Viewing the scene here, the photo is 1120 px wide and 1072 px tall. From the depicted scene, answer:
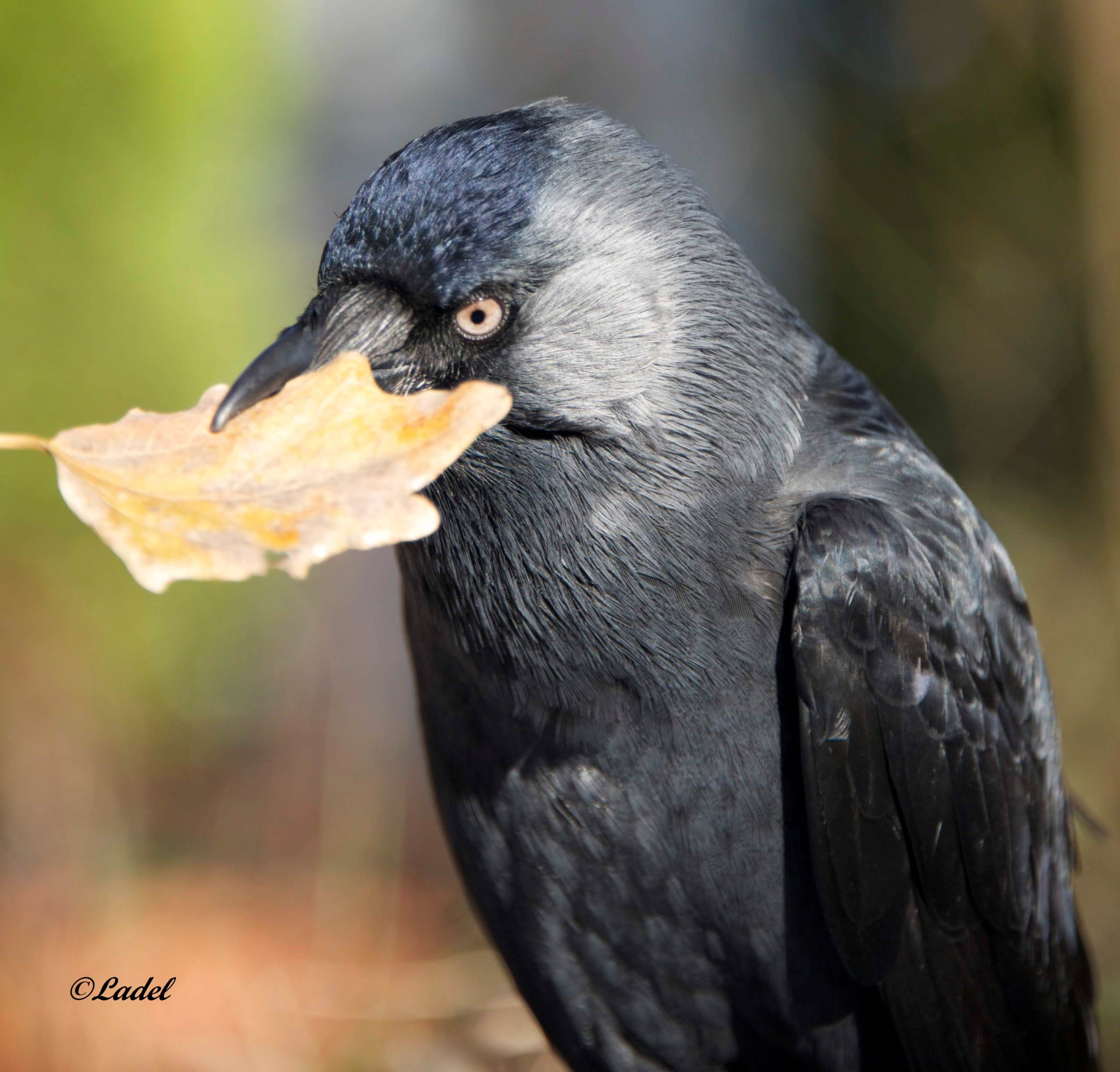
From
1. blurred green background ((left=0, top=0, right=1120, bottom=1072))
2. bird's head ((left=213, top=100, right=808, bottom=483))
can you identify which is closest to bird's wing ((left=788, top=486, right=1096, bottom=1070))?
bird's head ((left=213, top=100, right=808, bottom=483))

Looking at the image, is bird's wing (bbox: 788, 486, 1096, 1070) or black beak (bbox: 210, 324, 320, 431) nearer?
black beak (bbox: 210, 324, 320, 431)

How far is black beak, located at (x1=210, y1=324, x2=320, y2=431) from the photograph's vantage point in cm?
142

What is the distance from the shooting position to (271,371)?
1.49 meters

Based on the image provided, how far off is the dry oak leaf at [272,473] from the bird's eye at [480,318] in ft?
0.55

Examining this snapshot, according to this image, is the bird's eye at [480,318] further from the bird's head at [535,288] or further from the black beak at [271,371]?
the black beak at [271,371]

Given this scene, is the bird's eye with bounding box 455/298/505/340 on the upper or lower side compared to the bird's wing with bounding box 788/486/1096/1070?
upper

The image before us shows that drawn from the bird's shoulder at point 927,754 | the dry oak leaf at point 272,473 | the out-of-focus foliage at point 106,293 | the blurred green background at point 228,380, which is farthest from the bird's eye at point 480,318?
the out-of-focus foliage at point 106,293

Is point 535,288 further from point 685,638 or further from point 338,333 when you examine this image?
point 685,638

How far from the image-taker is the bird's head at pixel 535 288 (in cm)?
156

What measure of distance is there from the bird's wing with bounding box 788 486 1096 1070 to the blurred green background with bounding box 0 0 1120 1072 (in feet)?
5.53

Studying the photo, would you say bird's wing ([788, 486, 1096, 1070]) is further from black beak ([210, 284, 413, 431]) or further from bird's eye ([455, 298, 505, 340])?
black beak ([210, 284, 413, 431])

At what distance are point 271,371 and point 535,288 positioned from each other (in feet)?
1.26

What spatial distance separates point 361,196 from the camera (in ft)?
5.33

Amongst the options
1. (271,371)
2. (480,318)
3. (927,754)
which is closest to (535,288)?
(480,318)
